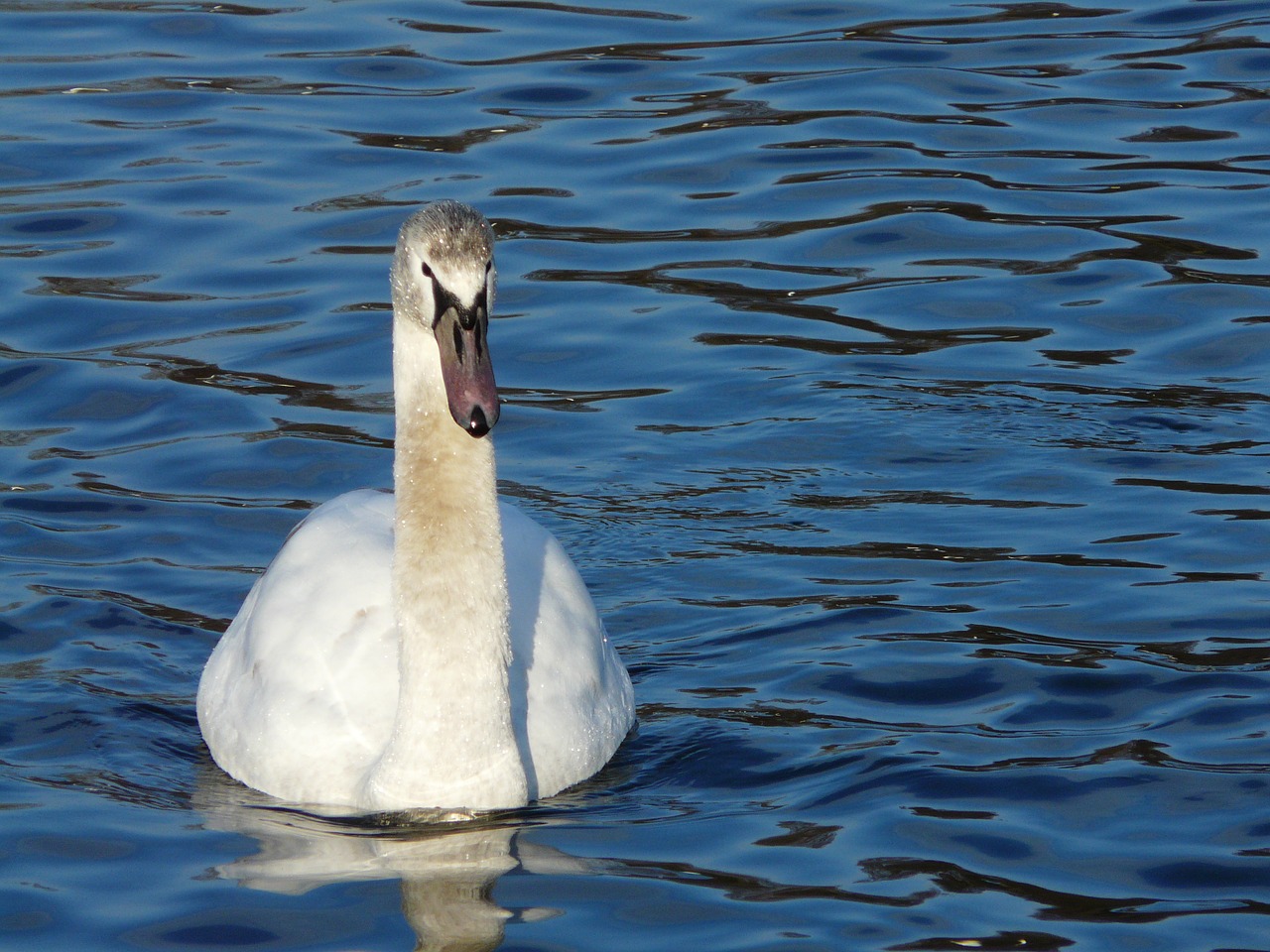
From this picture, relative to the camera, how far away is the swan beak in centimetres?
621

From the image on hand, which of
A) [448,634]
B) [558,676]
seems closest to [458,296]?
[448,634]

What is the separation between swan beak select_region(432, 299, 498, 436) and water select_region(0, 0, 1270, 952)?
1264 mm

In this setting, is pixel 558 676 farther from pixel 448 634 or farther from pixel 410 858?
pixel 410 858

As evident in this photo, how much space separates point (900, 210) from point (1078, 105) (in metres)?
2.10

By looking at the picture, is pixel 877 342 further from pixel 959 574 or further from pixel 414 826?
pixel 414 826

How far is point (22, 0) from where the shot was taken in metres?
16.9

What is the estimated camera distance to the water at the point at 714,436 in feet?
20.9

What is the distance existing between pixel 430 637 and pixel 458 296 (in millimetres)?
1073

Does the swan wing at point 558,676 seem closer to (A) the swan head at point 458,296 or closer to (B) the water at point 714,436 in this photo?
(B) the water at point 714,436

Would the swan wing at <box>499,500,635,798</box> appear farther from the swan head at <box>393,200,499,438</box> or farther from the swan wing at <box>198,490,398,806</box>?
the swan head at <box>393,200,499,438</box>

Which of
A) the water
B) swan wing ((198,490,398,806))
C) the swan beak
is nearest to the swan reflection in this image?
the water

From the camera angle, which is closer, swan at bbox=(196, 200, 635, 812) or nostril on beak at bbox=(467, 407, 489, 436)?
nostril on beak at bbox=(467, 407, 489, 436)

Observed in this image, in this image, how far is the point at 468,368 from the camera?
247 inches

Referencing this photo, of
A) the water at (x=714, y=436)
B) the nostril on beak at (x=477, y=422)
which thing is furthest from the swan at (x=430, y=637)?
the water at (x=714, y=436)
